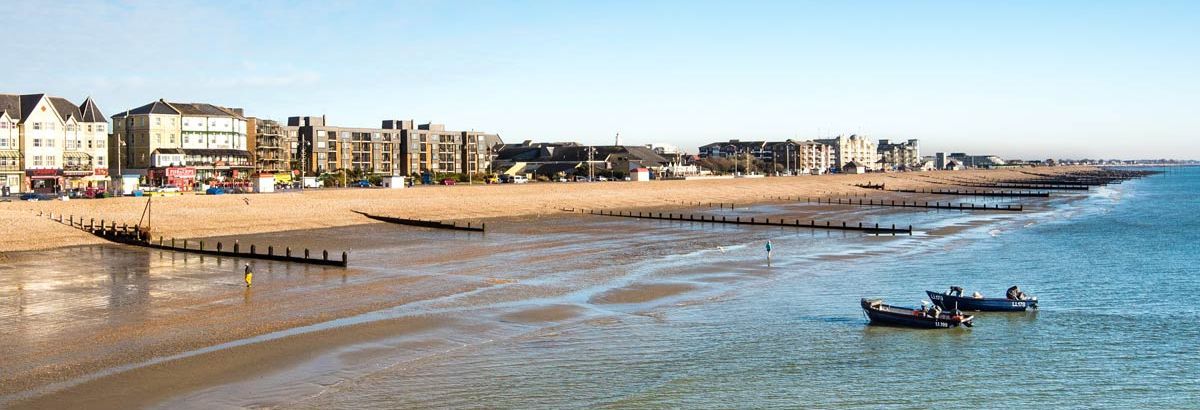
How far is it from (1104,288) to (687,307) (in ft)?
66.6

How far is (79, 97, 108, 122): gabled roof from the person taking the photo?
99062 mm

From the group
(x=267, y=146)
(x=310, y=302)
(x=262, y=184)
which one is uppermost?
(x=267, y=146)

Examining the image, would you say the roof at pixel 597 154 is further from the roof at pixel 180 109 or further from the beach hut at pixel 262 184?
the beach hut at pixel 262 184

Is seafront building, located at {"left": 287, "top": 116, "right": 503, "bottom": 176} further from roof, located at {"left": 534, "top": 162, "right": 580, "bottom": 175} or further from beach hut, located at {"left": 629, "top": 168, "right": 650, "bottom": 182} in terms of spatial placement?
beach hut, located at {"left": 629, "top": 168, "right": 650, "bottom": 182}

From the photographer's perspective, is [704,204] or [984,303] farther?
[704,204]

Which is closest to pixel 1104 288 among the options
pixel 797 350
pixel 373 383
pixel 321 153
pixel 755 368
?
pixel 797 350

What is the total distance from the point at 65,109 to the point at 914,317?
9383 cm

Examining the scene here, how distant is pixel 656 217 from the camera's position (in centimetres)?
9056

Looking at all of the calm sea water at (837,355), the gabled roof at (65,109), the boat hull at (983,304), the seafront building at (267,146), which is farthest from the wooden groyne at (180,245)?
the seafront building at (267,146)

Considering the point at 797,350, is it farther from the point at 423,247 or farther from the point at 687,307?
the point at 423,247

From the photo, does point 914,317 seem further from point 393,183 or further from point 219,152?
point 219,152

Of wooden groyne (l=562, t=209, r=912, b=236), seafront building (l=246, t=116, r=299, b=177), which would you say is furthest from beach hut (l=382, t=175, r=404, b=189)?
seafront building (l=246, t=116, r=299, b=177)

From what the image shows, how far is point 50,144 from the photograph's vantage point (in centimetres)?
9362

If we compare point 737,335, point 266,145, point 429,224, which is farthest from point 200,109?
point 737,335
